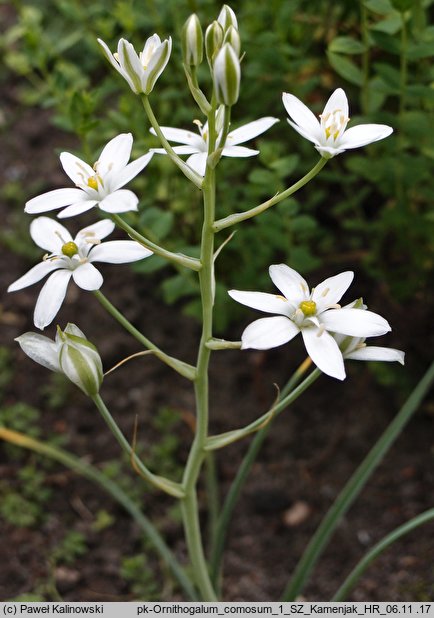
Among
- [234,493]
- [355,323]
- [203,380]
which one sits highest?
[355,323]

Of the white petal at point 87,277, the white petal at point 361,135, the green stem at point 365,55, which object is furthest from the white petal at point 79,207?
the green stem at point 365,55

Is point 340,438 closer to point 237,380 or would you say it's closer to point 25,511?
point 237,380

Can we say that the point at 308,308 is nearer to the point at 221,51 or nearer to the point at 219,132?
the point at 219,132

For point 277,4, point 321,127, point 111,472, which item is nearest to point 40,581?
point 111,472

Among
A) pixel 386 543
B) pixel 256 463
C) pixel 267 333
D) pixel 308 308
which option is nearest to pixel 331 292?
pixel 308 308

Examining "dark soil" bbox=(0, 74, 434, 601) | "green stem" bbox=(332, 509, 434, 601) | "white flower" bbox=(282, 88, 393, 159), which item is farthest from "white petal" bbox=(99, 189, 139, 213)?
"dark soil" bbox=(0, 74, 434, 601)

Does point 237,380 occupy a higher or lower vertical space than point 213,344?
lower

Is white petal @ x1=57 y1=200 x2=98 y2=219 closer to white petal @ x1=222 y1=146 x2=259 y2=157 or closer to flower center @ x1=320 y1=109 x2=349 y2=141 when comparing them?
white petal @ x1=222 y1=146 x2=259 y2=157
